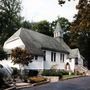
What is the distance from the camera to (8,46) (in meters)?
58.7

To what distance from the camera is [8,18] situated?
260ft

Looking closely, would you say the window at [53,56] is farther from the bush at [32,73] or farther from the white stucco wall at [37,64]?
the bush at [32,73]

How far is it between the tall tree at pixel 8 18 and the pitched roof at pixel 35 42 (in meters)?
18.3

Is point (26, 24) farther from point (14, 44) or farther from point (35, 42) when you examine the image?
point (14, 44)

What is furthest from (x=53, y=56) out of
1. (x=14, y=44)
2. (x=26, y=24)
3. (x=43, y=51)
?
(x=26, y=24)

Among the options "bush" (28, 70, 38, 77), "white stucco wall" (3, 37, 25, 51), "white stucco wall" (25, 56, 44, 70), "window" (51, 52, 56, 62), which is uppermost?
"white stucco wall" (3, 37, 25, 51)

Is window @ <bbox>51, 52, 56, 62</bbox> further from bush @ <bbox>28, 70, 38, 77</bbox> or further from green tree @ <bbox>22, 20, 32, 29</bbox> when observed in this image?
green tree @ <bbox>22, 20, 32, 29</bbox>

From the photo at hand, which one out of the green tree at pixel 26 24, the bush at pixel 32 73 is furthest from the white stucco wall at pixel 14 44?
the green tree at pixel 26 24

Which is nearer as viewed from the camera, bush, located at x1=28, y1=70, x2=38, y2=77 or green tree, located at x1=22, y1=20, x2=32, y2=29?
bush, located at x1=28, y1=70, x2=38, y2=77

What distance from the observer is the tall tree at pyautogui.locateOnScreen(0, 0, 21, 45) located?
258ft

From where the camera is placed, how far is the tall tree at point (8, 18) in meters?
78.7

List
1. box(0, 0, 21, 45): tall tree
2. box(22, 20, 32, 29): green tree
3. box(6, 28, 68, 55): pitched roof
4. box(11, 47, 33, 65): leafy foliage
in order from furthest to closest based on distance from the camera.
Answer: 1. box(22, 20, 32, 29): green tree
2. box(0, 0, 21, 45): tall tree
3. box(6, 28, 68, 55): pitched roof
4. box(11, 47, 33, 65): leafy foliage

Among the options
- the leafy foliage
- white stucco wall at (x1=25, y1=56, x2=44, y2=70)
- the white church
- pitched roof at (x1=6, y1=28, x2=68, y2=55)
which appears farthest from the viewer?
pitched roof at (x1=6, y1=28, x2=68, y2=55)

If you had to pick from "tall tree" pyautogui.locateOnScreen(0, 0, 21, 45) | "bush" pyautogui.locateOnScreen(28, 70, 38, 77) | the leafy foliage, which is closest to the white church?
"bush" pyautogui.locateOnScreen(28, 70, 38, 77)
